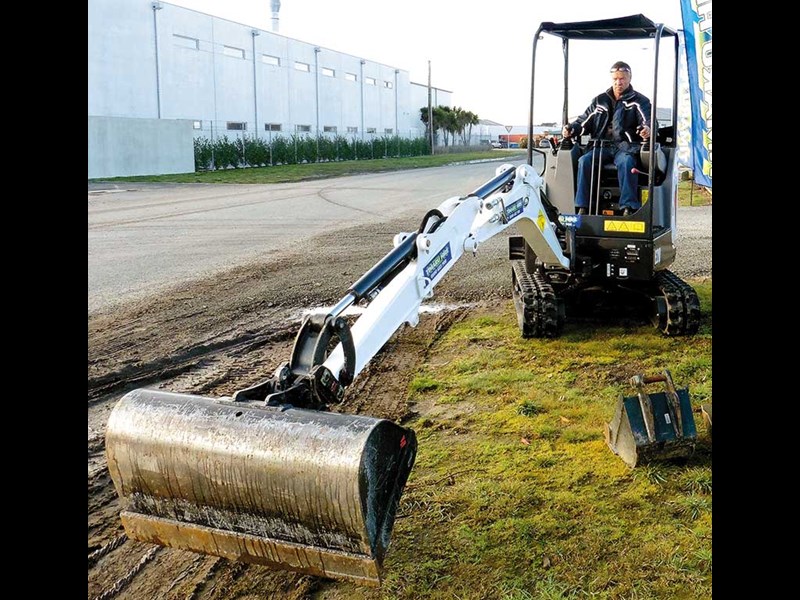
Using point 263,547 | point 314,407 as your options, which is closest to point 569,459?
point 314,407

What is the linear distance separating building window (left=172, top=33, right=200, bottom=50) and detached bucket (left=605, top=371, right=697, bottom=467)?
118 feet

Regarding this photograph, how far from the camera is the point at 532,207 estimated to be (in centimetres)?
653

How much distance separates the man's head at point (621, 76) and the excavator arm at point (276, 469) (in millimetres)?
4557

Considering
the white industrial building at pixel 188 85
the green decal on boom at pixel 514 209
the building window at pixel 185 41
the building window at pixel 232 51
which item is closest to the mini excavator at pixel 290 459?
the green decal on boom at pixel 514 209

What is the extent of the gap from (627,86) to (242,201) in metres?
14.8

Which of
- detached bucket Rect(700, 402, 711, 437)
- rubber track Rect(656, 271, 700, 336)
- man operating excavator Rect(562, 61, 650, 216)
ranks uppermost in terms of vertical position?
man operating excavator Rect(562, 61, 650, 216)

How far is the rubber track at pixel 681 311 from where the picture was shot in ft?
23.5

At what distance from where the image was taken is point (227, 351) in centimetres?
706

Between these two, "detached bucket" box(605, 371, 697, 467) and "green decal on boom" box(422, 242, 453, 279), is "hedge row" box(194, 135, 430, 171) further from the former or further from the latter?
"detached bucket" box(605, 371, 697, 467)

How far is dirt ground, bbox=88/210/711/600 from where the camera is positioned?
3.58 meters

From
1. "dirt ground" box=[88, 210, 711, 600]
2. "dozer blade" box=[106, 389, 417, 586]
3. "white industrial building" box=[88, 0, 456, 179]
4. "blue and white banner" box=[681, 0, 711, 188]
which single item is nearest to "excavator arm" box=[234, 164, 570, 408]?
"dozer blade" box=[106, 389, 417, 586]

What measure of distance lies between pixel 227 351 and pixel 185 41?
3365 centimetres

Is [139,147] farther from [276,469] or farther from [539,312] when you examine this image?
[276,469]
